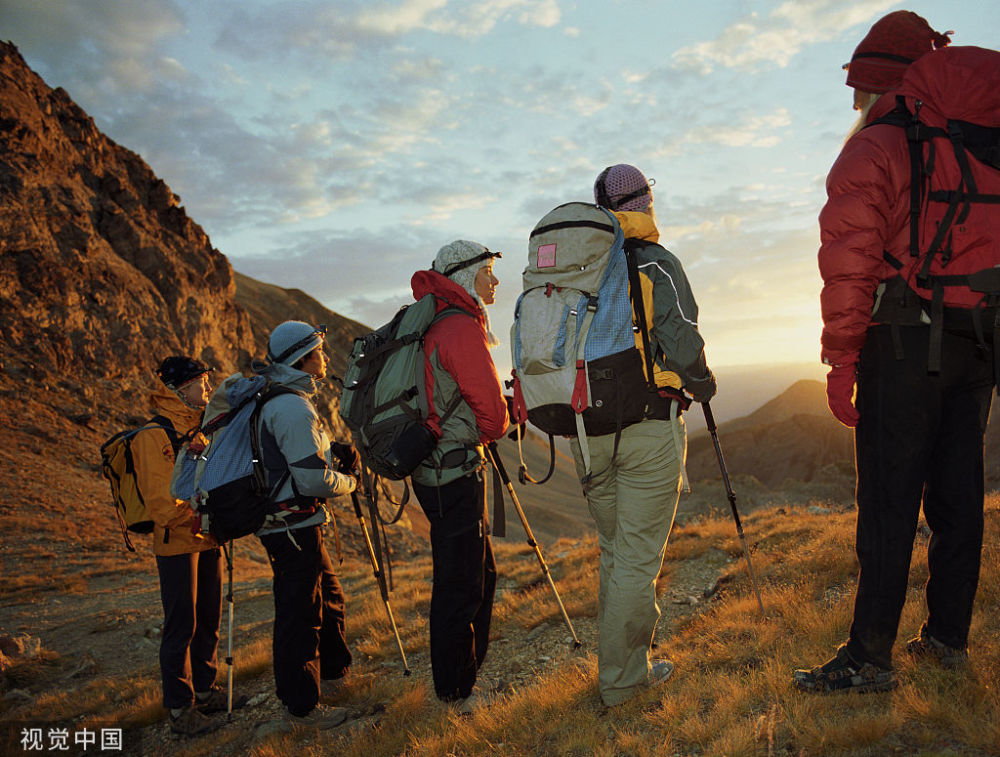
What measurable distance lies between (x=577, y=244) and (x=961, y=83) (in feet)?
5.90

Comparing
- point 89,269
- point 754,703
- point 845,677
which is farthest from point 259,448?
point 89,269

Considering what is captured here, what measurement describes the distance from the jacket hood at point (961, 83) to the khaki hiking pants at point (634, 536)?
189 cm

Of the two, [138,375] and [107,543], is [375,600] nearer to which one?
[107,543]

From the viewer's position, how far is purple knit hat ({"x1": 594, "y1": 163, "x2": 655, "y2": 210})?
3727mm

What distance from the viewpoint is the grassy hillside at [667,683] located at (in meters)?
2.67

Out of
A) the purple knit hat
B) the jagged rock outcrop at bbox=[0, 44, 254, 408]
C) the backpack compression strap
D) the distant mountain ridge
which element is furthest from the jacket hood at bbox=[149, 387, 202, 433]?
the distant mountain ridge

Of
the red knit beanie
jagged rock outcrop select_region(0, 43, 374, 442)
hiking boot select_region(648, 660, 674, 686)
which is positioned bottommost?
hiking boot select_region(648, 660, 674, 686)

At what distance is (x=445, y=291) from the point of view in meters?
3.98

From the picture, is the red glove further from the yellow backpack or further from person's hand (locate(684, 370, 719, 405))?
the yellow backpack

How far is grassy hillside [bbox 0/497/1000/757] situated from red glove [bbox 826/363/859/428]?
125 centimetres

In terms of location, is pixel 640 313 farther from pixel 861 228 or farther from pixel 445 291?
pixel 445 291

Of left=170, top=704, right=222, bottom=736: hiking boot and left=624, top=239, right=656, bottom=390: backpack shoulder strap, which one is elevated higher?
left=624, top=239, right=656, bottom=390: backpack shoulder strap

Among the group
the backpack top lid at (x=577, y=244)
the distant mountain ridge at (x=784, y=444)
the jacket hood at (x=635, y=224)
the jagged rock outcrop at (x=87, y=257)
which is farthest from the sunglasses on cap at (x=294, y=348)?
the distant mountain ridge at (x=784, y=444)

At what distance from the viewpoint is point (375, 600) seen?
8305 millimetres
